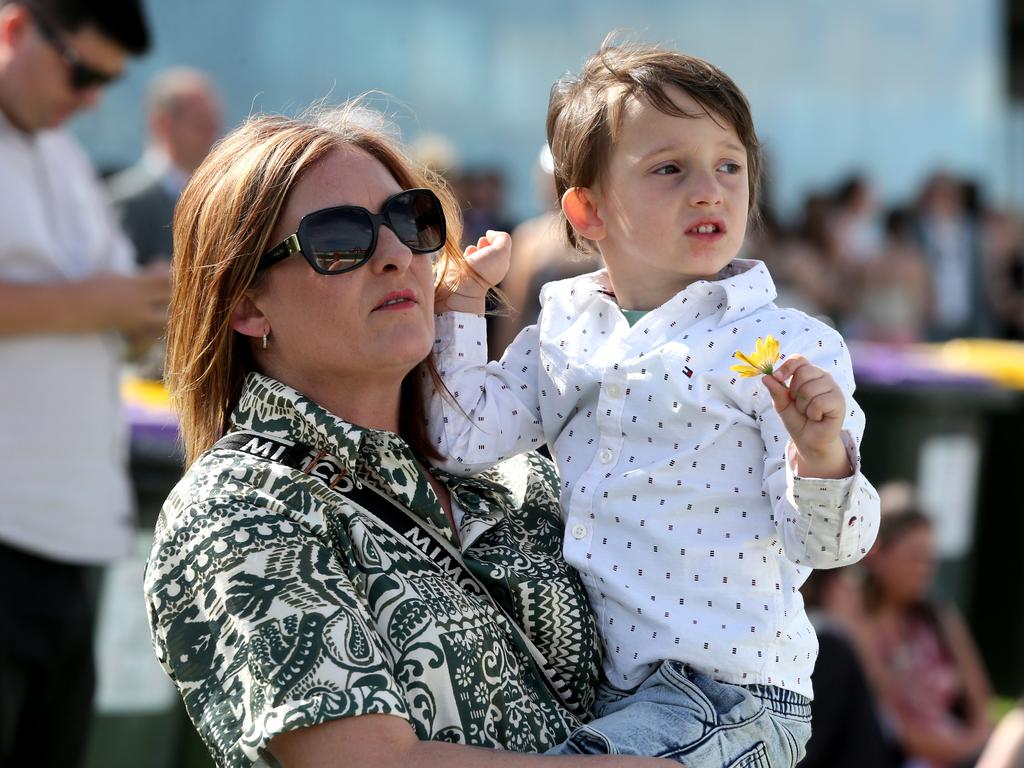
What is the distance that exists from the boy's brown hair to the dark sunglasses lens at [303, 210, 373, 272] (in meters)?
0.45

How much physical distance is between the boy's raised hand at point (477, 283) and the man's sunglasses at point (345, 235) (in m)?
0.21

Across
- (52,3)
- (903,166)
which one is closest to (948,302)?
(903,166)

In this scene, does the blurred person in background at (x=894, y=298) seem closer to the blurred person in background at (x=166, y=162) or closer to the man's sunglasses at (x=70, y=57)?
the blurred person in background at (x=166, y=162)

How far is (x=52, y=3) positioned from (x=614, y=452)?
7.38 feet

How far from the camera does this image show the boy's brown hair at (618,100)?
2.22 m

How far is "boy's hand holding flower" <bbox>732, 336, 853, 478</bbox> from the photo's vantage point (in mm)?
1844

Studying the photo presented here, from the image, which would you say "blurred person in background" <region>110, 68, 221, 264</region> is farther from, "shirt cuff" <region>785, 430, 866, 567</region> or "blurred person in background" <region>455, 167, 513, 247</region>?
"blurred person in background" <region>455, 167, 513, 247</region>

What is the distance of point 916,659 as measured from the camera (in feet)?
19.0

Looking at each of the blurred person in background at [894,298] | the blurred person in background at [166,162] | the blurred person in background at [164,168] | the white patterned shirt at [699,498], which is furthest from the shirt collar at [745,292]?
the blurred person in background at [894,298]

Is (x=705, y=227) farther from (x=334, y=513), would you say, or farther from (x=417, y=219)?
(x=334, y=513)

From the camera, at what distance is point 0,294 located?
3395 millimetres

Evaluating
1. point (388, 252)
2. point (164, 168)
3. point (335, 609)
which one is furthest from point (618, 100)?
point (164, 168)

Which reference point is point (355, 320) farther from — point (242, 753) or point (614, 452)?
point (242, 753)

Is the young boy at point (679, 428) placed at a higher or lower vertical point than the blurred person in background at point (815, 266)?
higher
